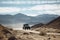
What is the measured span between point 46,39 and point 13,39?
7.46m

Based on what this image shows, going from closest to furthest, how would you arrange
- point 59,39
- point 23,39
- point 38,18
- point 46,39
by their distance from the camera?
point 23,39 → point 46,39 → point 59,39 → point 38,18

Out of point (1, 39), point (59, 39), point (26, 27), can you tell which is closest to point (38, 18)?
point (26, 27)

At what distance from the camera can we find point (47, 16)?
140 meters

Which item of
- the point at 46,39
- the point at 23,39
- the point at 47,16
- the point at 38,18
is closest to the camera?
the point at 23,39

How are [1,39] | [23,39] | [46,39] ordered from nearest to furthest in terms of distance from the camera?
[1,39] < [23,39] < [46,39]

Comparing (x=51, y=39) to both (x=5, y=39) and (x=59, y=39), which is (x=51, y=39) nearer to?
(x=59, y=39)

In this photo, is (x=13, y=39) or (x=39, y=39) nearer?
(x=13, y=39)

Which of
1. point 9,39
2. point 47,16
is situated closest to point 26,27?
point 9,39

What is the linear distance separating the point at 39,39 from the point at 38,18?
11529cm

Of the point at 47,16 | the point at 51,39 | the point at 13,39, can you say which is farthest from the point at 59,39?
the point at 47,16

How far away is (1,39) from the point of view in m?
27.8

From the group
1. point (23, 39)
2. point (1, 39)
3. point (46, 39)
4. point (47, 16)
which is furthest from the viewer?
point (47, 16)

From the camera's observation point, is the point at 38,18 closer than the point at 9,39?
No

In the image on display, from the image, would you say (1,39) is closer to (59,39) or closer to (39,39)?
(39,39)
